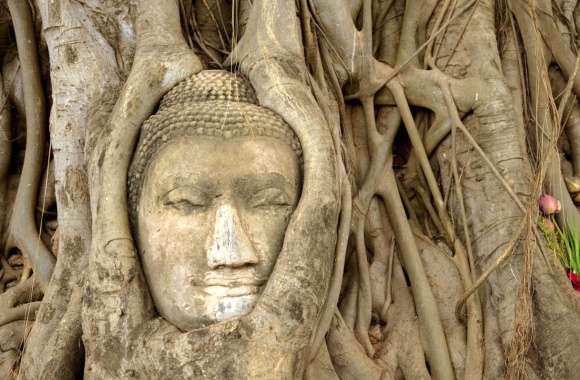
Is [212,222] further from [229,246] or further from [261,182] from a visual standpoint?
[261,182]

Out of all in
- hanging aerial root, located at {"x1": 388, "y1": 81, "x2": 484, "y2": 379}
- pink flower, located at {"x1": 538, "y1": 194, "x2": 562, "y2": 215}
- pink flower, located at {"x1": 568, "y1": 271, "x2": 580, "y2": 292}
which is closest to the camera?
hanging aerial root, located at {"x1": 388, "y1": 81, "x2": 484, "y2": 379}

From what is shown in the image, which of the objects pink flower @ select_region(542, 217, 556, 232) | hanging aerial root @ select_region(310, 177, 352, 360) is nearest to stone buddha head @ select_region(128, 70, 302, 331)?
hanging aerial root @ select_region(310, 177, 352, 360)

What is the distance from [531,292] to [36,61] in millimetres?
2431

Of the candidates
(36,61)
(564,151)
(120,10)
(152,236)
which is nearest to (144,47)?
(120,10)

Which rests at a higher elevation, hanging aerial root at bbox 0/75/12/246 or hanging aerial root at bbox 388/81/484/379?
hanging aerial root at bbox 0/75/12/246

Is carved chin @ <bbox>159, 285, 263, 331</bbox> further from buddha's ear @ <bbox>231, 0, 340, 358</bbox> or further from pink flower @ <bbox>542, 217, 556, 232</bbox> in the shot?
pink flower @ <bbox>542, 217, 556, 232</bbox>

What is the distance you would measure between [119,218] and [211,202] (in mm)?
300

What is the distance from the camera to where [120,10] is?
272 cm

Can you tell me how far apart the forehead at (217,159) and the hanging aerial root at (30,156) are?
967 millimetres

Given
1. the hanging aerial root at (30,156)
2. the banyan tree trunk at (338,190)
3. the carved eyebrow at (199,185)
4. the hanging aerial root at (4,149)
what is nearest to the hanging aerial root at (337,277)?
the banyan tree trunk at (338,190)

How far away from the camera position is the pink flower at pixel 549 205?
9.15 ft

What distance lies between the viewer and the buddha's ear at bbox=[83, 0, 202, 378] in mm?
2055

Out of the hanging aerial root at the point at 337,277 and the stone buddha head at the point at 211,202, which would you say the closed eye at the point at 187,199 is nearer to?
the stone buddha head at the point at 211,202

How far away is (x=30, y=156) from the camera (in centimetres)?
306
